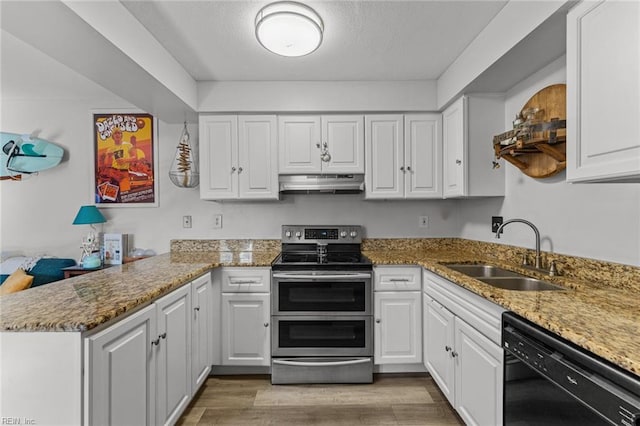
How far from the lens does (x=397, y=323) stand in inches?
93.8

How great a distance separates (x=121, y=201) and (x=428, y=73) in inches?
121

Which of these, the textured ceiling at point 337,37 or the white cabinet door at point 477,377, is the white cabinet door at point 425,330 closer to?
the white cabinet door at point 477,377

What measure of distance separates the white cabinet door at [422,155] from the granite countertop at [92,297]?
1833 mm

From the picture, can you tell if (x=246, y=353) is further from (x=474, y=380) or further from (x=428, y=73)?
(x=428, y=73)

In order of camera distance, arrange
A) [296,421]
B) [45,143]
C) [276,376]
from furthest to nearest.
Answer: [45,143]
[276,376]
[296,421]

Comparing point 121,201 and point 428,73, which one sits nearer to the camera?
point 428,73

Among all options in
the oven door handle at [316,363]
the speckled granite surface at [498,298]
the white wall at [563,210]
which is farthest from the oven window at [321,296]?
the white wall at [563,210]

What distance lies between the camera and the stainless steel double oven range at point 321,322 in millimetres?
2318

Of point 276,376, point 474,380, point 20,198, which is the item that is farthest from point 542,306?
point 20,198

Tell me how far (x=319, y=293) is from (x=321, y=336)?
32 cm

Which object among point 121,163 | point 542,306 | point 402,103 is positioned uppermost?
point 402,103

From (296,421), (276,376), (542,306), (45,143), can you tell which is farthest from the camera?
(45,143)

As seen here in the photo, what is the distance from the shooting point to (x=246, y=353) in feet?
7.80

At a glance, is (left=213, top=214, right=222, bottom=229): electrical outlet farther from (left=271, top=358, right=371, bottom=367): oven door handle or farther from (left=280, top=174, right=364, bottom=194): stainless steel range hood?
(left=271, top=358, right=371, bottom=367): oven door handle
